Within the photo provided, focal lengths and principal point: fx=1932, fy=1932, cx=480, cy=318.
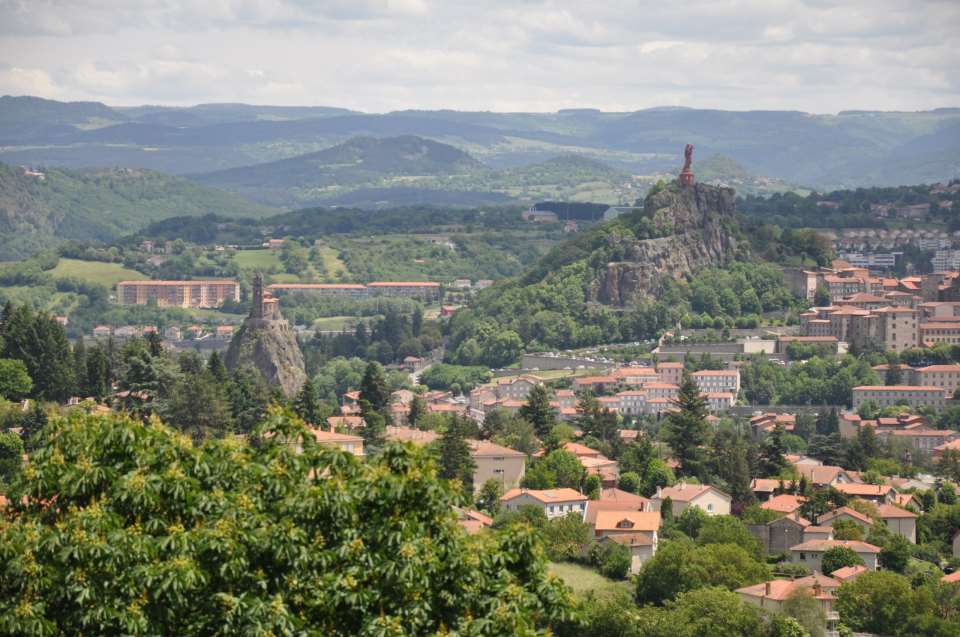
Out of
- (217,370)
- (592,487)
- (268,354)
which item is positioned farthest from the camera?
(268,354)

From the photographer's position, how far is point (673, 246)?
128250 millimetres

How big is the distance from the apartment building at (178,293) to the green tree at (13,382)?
11199 cm

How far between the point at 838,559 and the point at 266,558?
36.9 meters

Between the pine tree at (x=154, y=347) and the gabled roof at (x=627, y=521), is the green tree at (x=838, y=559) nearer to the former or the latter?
the gabled roof at (x=627, y=521)

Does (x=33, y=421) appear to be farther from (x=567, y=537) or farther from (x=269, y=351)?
(x=269, y=351)

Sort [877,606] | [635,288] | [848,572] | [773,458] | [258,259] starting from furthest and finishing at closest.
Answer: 1. [258,259]
2. [635,288]
3. [773,458]
4. [848,572]
5. [877,606]

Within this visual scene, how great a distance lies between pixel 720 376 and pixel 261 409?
44540 millimetres

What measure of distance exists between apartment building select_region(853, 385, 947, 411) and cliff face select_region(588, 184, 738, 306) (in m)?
27.1

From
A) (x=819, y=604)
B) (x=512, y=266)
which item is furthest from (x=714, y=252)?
(x=819, y=604)

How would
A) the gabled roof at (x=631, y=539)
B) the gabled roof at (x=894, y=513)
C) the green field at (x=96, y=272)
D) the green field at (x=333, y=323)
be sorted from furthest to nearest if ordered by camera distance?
1. the green field at (x=96, y=272)
2. the green field at (x=333, y=323)
3. the gabled roof at (x=894, y=513)
4. the gabled roof at (x=631, y=539)

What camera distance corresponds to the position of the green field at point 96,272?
571 ft

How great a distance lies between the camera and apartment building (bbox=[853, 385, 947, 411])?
323ft

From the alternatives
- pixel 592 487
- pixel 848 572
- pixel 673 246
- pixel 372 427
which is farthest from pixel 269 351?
pixel 673 246

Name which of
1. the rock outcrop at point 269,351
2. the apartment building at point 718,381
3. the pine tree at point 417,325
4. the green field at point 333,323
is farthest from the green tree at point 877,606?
the green field at point 333,323
